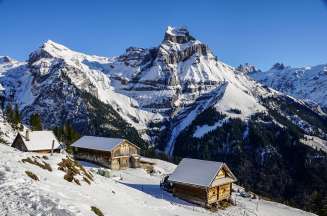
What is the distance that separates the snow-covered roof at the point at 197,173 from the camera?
204 ft

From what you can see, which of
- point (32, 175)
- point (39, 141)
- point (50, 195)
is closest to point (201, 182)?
point (32, 175)

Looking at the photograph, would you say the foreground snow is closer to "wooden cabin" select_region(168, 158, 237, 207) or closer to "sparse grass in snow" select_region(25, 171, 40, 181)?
"sparse grass in snow" select_region(25, 171, 40, 181)

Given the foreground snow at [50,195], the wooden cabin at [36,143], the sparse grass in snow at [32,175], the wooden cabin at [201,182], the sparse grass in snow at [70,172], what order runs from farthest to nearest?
the wooden cabin at [36,143] → the wooden cabin at [201,182] → the sparse grass in snow at [70,172] → the sparse grass in snow at [32,175] → the foreground snow at [50,195]

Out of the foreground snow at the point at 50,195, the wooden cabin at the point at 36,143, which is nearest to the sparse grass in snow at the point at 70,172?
the foreground snow at the point at 50,195

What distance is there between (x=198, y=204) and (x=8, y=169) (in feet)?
117

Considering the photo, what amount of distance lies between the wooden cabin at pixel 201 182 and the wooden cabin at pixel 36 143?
30708 millimetres

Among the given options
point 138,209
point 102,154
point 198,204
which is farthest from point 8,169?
point 102,154

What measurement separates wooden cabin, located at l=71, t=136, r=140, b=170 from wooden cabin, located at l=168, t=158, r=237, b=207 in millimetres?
28244

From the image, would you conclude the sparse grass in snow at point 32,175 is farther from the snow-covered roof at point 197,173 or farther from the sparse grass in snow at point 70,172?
the snow-covered roof at point 197,173

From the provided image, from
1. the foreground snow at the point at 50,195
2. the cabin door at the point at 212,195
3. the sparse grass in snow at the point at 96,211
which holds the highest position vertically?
the foreground snow at the point at 50,195

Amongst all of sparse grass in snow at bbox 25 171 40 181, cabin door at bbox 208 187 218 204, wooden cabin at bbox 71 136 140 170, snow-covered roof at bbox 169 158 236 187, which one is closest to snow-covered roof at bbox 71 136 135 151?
wooden cabin at bbox 71 136 140 170

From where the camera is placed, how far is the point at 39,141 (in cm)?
8475

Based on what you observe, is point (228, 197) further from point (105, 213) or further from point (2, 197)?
point (2, 197)

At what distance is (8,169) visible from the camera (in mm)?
31172
